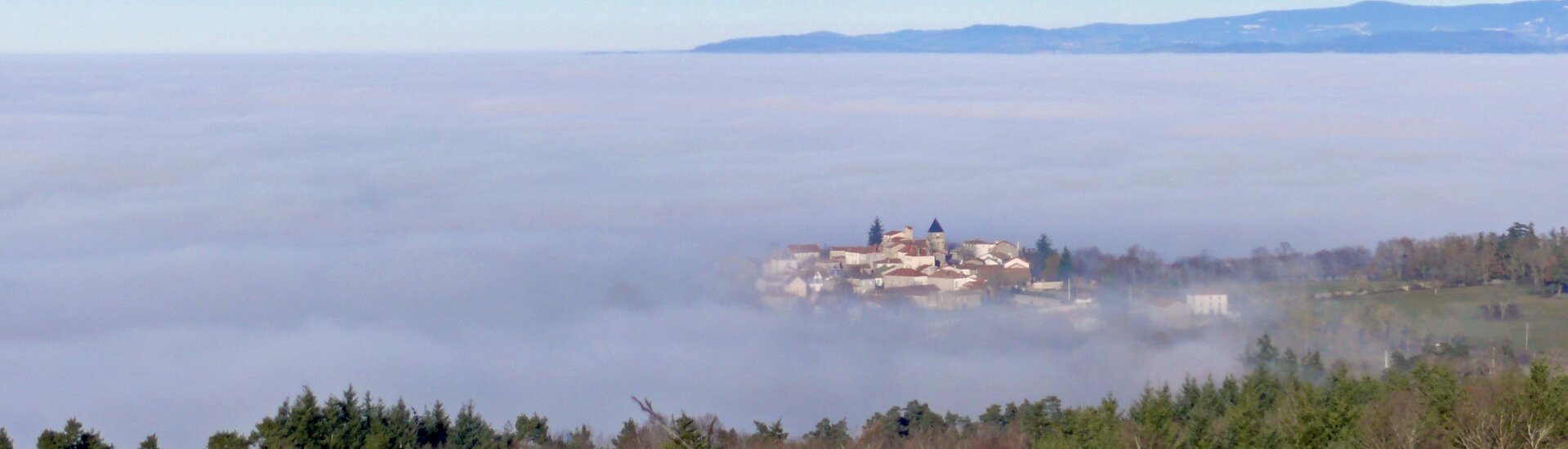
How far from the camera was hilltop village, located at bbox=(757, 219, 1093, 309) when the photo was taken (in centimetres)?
2789

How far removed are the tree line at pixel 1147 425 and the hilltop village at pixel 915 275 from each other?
8.75 metres

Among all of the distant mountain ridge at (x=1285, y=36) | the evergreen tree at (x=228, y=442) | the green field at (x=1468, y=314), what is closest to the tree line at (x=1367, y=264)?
the green field at (x=1468, y=314)

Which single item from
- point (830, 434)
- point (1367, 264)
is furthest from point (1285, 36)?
point (830, 434)

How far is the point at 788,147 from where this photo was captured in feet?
211

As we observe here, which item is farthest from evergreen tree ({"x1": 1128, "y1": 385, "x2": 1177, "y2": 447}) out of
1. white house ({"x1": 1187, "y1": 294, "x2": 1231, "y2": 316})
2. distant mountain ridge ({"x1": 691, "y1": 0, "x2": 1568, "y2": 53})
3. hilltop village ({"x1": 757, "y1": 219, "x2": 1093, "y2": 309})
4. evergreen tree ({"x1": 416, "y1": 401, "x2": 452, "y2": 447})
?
distant mountain ridge ({"x1": 691, "y1": 0, "x2": 1568, "y2": 53})

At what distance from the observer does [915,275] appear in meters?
29.3

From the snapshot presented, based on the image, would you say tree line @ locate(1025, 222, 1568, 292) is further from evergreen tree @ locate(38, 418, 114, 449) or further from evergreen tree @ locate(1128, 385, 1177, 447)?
evergreen tree @ locate(38, 418, 114, 449)

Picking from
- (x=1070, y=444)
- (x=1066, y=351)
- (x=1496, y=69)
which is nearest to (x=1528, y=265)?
(x=1066, y=351)

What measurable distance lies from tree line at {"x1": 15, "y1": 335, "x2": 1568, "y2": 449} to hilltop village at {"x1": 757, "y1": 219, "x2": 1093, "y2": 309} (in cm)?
875

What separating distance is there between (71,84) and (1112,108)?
240 ft

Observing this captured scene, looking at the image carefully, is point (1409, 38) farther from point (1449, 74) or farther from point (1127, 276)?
point (1127, 276)

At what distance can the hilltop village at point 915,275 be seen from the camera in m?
27.9

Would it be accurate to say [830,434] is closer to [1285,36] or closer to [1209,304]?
[1209,304]

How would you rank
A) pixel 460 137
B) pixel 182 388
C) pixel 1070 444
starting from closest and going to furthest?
pixel 1070 444 < pixel 182 388 < pixel 460 137
